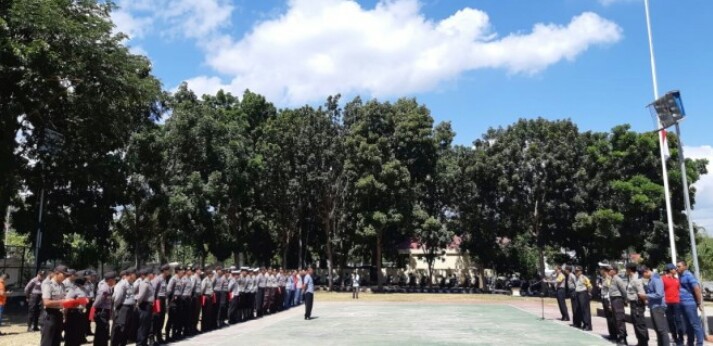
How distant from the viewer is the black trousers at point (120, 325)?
34.9ft

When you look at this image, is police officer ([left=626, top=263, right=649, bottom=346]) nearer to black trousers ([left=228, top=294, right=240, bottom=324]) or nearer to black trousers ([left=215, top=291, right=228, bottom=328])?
black trousers ([left=215, top=291, right=228, bottom=328])

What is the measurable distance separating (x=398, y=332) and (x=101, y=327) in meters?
6.84

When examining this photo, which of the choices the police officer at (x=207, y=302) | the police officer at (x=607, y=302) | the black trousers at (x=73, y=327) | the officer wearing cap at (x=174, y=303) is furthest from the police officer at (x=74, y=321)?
the police officer at (x=607, y=302)

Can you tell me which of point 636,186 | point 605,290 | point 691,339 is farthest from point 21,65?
point 636,186

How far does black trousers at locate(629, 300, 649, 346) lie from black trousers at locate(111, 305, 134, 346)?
9.64 m

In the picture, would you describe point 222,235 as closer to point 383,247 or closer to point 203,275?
point 383,247

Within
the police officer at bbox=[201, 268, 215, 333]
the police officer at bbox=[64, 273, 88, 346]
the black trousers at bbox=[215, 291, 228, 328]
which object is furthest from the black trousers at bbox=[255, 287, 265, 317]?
the police officer at bbox=[64, 273, 88, 346]

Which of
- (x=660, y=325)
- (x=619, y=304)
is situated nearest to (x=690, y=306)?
(x=660, y=325)

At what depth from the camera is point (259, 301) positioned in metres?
19.6

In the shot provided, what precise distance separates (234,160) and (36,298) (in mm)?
16640

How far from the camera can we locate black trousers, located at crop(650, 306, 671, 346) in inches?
412

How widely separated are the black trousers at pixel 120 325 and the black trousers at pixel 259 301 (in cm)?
874

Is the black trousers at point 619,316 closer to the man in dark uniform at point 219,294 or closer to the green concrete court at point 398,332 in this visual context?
the green concrete court at point 398,332

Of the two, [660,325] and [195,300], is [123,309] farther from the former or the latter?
[660,325]
